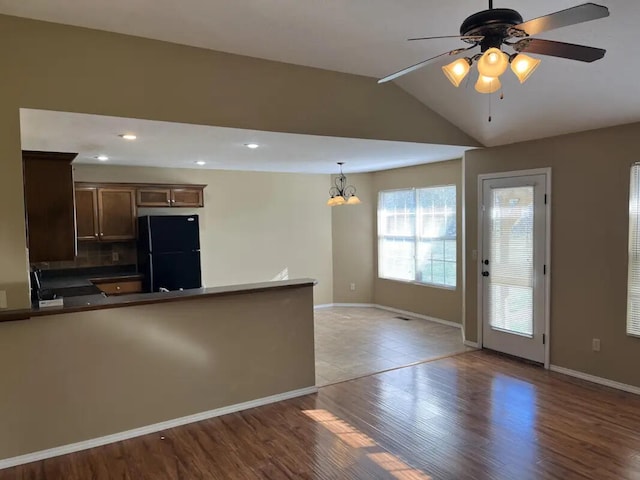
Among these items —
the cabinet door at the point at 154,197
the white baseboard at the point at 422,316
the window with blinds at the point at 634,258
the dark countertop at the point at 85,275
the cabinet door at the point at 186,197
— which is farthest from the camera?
the white baseboard at the point at 422,316

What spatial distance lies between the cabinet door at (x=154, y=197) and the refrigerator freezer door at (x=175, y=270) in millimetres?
728

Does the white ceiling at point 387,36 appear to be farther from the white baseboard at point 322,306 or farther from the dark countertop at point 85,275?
the white baseboard at point 322,306

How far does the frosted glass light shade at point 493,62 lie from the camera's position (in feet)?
6.38

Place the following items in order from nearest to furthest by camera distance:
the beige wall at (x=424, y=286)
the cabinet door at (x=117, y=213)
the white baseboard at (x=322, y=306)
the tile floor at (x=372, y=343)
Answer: the tile floor at (x=372, y=343) → the cabinet door at (x=117, y=213) → the beige wall at (x=424, y=286) → the white baseboard at (x=322, y=306)

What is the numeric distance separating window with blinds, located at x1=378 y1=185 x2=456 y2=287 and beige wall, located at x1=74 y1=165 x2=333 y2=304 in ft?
3.43

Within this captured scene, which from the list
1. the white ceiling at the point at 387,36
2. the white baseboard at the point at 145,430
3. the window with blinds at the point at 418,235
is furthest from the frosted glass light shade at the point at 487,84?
Answer: the window with blinds at the point at 418,235

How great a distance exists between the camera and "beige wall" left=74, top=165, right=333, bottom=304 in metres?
6.51

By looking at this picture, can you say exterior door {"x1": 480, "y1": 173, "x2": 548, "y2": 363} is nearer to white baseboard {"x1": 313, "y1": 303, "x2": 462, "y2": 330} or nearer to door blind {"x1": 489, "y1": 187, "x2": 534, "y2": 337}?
door blind {"x1": 489, "y1": 187, "x2": 534, "y2": 337}

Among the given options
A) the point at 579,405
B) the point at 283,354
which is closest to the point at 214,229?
the point at 283,354

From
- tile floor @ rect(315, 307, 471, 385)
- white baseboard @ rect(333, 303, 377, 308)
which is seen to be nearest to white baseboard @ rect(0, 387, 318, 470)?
tile floor @ rect(315, 307, 471, 385)

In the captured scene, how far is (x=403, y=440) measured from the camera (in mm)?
3094

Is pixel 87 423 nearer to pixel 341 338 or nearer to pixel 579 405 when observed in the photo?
pixel 341 338

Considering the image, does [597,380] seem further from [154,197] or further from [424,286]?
[154,197]

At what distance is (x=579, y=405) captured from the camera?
3613 millimetres
